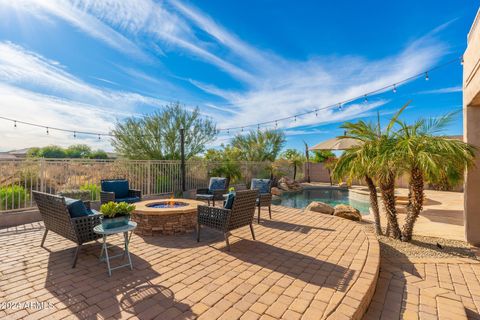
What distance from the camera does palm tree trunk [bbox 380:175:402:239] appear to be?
15.4ft

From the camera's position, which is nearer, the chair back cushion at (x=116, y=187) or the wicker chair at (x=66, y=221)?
the wicker chair at (x=66, y=221)

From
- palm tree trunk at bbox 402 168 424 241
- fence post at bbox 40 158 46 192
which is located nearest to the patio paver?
palm tree trunk at bbox 402 168 424 241

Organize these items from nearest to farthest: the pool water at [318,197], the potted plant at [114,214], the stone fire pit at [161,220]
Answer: the potted plant at [114,214] < the stone fire pit at [161,220] < the pool water at [318,197]

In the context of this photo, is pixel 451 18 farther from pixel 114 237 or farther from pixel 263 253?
pixel 114 237

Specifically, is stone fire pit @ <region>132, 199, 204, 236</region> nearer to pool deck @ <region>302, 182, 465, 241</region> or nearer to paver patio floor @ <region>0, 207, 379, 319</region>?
paver patio floor @ <region>0, 207, 379, 319</region>

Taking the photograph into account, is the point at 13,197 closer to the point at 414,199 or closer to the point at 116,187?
the point at 116,187

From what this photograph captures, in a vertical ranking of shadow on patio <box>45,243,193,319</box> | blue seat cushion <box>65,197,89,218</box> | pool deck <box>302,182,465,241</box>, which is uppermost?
blue seat cushion <box>65,197,89,218</box>

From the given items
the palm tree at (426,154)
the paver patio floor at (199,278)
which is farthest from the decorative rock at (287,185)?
the paver patio floor at (199,278)

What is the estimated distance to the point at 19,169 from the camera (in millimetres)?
5336

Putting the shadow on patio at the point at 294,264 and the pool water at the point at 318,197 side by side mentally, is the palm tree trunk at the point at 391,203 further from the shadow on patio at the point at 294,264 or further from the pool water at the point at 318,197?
the pool water at the point at 318,197

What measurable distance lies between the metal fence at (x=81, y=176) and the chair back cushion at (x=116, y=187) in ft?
3.52

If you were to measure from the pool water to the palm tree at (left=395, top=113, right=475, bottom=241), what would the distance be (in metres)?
7.05

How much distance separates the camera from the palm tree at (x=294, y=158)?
17641 millimetres

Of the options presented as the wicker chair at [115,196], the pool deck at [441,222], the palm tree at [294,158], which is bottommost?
the pool deck at [441,222]
